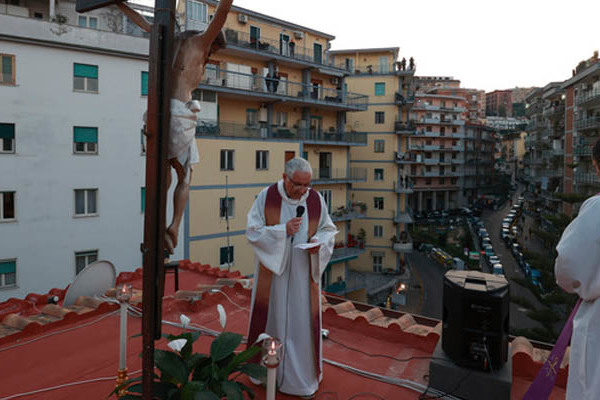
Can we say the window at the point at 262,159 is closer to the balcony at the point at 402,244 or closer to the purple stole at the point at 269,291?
the balcony at the point at 402,244

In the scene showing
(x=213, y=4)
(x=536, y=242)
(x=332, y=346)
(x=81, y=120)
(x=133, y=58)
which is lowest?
(x=536, y=242)

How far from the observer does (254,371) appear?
2.89 metres

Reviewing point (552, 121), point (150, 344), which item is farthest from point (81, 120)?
point (552, 121)

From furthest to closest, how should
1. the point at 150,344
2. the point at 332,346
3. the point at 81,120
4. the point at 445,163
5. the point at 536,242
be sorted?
the point at 445,163
the point at 536,242
the point at 81,120
the point at 332,346
the point at 150,344

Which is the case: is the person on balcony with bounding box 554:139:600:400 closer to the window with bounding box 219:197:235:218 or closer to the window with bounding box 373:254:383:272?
the window with bounding box 219:197:235:218

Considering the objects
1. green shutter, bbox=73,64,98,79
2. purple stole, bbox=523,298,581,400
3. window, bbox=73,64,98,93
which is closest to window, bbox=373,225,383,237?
window, bbox=73,64,98,93

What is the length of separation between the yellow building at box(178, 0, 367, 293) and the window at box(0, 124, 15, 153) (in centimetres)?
663

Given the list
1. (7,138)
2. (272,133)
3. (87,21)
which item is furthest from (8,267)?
(272,133)

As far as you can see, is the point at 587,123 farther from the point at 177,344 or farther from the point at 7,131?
the point at 7,131

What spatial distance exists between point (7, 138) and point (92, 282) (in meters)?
11.9

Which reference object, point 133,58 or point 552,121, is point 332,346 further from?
point 552,121

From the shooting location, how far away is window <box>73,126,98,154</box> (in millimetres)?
15956

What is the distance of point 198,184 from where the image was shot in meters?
18.0

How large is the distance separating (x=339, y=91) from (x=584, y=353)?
78.2ft
